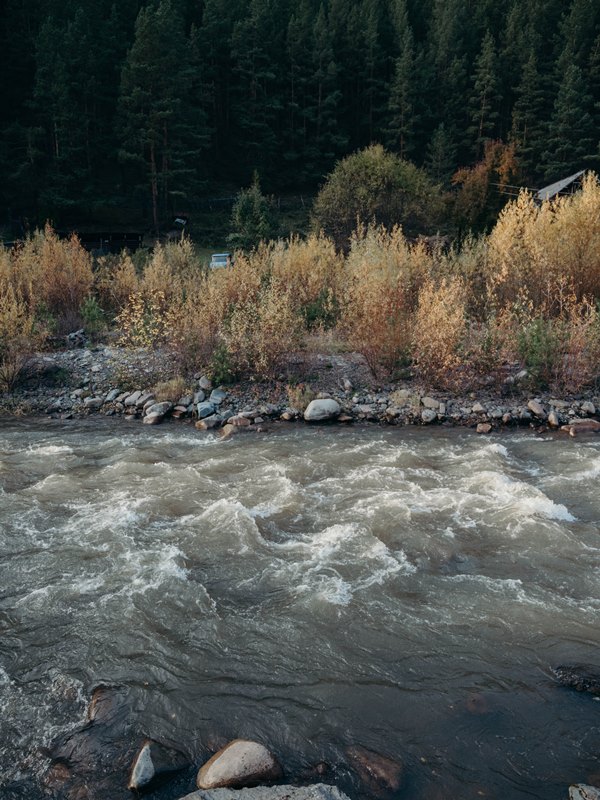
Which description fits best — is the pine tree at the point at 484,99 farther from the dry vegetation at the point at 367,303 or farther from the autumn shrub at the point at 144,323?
the autumn shrub at the point at 144,323

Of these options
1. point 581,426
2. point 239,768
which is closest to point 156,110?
point 581,426

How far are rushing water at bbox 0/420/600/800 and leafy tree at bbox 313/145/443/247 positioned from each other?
2099 cm

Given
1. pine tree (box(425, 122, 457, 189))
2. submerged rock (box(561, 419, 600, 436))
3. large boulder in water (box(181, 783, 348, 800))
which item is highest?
pine tree (box(425, 122, 457, 189))

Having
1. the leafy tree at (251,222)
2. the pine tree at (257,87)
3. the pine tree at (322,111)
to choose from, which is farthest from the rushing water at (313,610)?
the pine tree at (322,111)

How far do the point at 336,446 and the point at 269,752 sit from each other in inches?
252

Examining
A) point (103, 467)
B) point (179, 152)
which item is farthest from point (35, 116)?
point (103, 467)

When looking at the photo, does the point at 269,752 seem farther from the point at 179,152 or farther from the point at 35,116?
the point at 35,116

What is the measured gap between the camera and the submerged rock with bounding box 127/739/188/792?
4.40 metres

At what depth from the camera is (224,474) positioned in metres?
9.52

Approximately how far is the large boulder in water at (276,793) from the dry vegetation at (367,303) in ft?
30.7

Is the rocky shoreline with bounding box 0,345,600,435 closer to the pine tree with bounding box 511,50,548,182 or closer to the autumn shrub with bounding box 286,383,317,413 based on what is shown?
the autumn shrub with bounding box 286,383,317,413

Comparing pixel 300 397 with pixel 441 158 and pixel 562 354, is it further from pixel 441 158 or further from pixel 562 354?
pixel 441 158

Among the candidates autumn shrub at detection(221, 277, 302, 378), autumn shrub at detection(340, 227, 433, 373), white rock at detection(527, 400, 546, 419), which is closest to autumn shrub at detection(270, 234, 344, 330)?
autumn shrub at detection(340, 227, 433, 373)

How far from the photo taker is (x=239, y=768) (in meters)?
4.39
